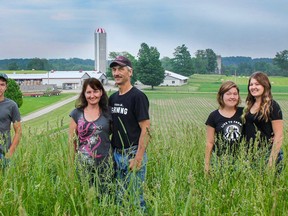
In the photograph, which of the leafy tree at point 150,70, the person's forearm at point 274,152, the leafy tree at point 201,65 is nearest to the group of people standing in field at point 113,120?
the person's forearm at point 274,152

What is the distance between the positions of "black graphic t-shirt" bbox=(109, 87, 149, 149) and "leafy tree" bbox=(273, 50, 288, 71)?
425ft

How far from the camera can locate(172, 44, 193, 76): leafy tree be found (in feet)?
458

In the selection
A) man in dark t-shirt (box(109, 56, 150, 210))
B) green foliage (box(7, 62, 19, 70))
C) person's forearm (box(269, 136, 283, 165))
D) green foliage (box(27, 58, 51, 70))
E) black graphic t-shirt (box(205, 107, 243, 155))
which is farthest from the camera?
green foliage (box(27, 58, 51, 70))

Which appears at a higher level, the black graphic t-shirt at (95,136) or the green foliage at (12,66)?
the green foliage at (12,66)

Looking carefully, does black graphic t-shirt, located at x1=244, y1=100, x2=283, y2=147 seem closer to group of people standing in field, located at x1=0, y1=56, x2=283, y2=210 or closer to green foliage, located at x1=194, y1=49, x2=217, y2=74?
group of people standing in field, located at x1=0, y1=56, x2=283, y2=210

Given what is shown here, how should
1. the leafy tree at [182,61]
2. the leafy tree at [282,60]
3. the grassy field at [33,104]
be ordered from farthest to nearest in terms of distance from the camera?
the leafy tree at [182,61]
the leafy tree at [282,60]
the grassy field at [33,104]

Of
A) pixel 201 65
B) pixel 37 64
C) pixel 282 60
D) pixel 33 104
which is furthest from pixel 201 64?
pixel 33 104

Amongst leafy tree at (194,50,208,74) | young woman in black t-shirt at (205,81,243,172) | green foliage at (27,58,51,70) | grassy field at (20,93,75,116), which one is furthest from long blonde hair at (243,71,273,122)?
green foliage at (27,58,51,70)

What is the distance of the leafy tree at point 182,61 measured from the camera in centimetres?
13975

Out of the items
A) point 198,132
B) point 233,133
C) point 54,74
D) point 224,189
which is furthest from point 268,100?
point 54,74

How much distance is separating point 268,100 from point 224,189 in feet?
5.53

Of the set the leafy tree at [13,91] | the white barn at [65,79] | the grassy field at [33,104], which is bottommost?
the grassy field at [33,104]

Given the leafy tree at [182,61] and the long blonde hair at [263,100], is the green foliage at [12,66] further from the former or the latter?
the long blonde hair at [263,100]

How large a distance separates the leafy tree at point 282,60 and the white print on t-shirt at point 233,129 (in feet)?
424
